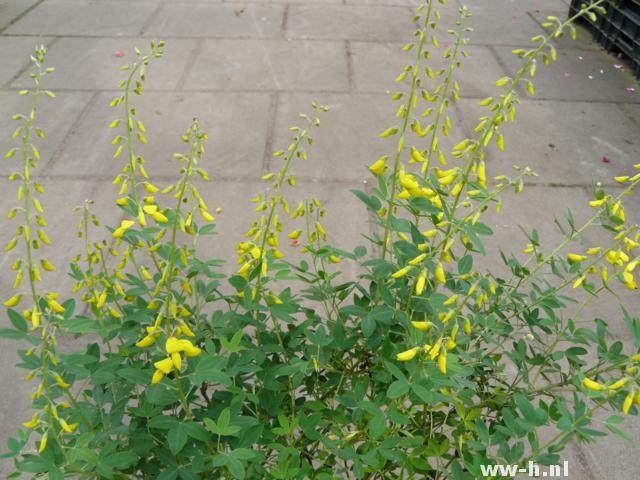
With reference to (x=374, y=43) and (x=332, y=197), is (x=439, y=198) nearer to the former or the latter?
(x=332, y=197)

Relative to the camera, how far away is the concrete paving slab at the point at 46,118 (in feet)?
12.2

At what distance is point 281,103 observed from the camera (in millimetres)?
4328

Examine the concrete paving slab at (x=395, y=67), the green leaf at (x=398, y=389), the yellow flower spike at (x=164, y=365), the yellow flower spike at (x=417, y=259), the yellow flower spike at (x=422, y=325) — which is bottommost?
the concrete paving slab at (x=395, y=67)

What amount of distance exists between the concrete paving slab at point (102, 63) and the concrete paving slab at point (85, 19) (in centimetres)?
28

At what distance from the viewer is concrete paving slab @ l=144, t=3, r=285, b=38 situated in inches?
216

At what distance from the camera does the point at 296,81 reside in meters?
4.65

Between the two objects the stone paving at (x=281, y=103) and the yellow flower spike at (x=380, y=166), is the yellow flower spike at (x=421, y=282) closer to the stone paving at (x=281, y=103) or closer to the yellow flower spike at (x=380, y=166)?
the yellow flower spike at (x=380, y=166)

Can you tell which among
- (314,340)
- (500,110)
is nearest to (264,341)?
(314,340)

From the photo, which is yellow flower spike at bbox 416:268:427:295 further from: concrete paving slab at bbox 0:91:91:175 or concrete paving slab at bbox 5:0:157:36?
concrete paving slab at bbox 5:0:157:36

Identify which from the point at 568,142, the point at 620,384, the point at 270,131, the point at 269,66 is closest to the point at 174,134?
the point at 270,131

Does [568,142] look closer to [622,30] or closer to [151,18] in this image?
[622,30]

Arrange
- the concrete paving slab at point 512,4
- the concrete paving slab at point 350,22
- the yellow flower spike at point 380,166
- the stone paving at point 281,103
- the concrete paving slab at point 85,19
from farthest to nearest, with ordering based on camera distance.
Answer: the concrete paving slab at point 512,4 < the concrete paving slab at point 350,22 < the concrete paving slab at point 85,19 < the stone paving at point 281,103 < the yellow flower spike at point 380,166

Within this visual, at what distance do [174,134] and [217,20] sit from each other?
8.09ft

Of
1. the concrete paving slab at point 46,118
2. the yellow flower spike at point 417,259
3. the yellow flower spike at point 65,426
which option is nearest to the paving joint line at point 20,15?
the concrete paving slab at point 46,118
